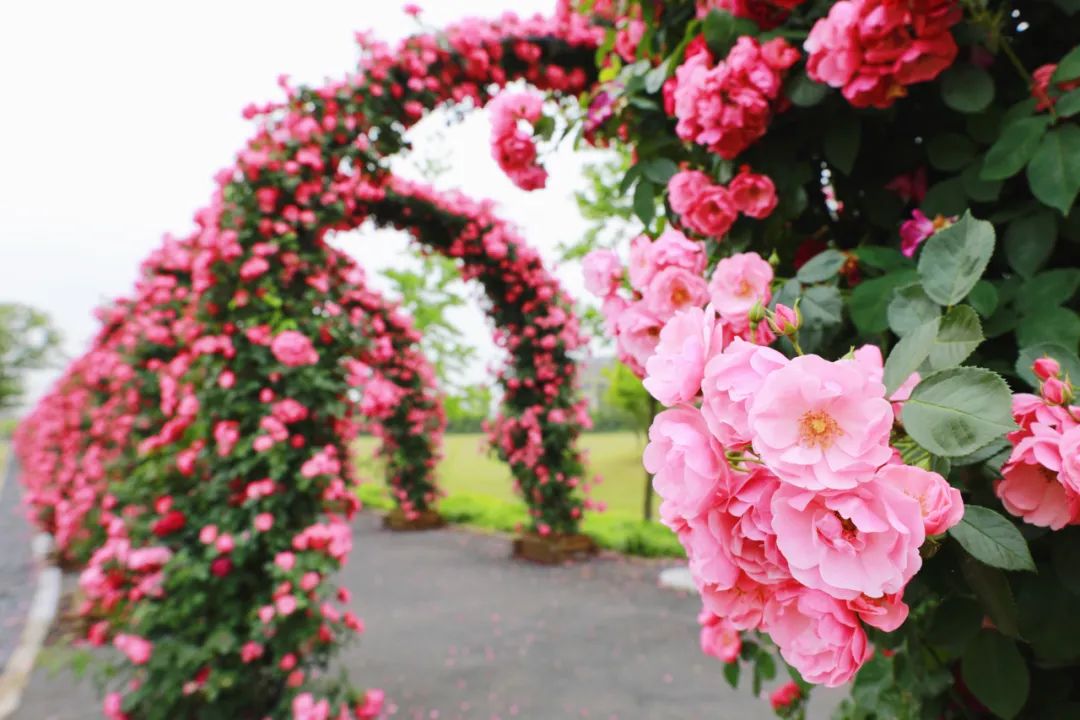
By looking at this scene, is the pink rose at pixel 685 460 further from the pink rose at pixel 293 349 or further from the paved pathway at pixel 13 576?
the paved pathway at pixel 13 576

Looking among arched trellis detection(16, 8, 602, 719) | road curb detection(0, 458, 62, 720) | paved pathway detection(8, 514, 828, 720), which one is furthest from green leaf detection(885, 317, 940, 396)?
road curb detection(0, 458, 62, 720)

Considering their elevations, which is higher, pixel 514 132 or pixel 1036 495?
pixel 514 132

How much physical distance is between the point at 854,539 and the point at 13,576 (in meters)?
9.53

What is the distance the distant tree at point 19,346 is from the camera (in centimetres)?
4331

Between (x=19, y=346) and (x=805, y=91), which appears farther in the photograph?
(x=19, y=346)

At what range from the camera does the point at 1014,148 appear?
0.85 meters

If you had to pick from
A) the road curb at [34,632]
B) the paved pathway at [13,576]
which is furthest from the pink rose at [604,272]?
the paved pathway at [13,576]

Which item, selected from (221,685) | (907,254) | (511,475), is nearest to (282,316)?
(221,685)

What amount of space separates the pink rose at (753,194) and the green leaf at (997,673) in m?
0.67

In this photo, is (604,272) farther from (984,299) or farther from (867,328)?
(984,299)

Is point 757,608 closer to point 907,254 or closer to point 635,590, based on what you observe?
point 907,254

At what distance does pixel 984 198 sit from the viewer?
90 cm

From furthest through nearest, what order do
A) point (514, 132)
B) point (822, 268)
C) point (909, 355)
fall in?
point (514, 132) < point (822, 268) < point (909, 355)

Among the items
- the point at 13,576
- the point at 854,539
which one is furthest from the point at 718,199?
the point at 13,576
